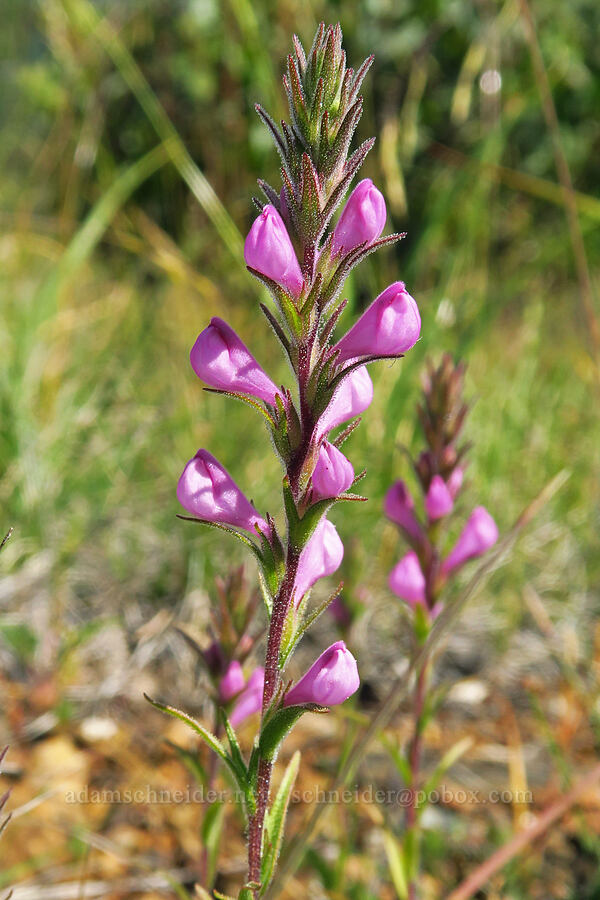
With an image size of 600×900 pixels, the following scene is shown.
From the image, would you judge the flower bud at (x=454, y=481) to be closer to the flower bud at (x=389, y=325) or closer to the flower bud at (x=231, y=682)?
the flower bud at (x=231, y=682)

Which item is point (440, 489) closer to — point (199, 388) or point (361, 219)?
point (361, 219)

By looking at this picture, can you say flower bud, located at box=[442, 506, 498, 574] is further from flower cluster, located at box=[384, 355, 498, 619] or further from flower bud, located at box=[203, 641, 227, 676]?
flower bud, located at box=[203, 641, 227, 676]

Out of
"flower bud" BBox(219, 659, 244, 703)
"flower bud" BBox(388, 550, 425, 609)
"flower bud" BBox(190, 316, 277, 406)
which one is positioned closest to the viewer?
"flower bud" BBox(190, 316, 277, 406)

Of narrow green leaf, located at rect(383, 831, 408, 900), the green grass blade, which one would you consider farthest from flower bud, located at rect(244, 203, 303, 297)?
the green grass blade

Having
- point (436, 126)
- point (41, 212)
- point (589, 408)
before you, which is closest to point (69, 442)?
point (589, 408)

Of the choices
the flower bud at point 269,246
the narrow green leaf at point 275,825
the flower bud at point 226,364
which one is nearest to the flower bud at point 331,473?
the flower bud at point 226,364

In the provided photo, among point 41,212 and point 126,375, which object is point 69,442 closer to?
point 126,375
